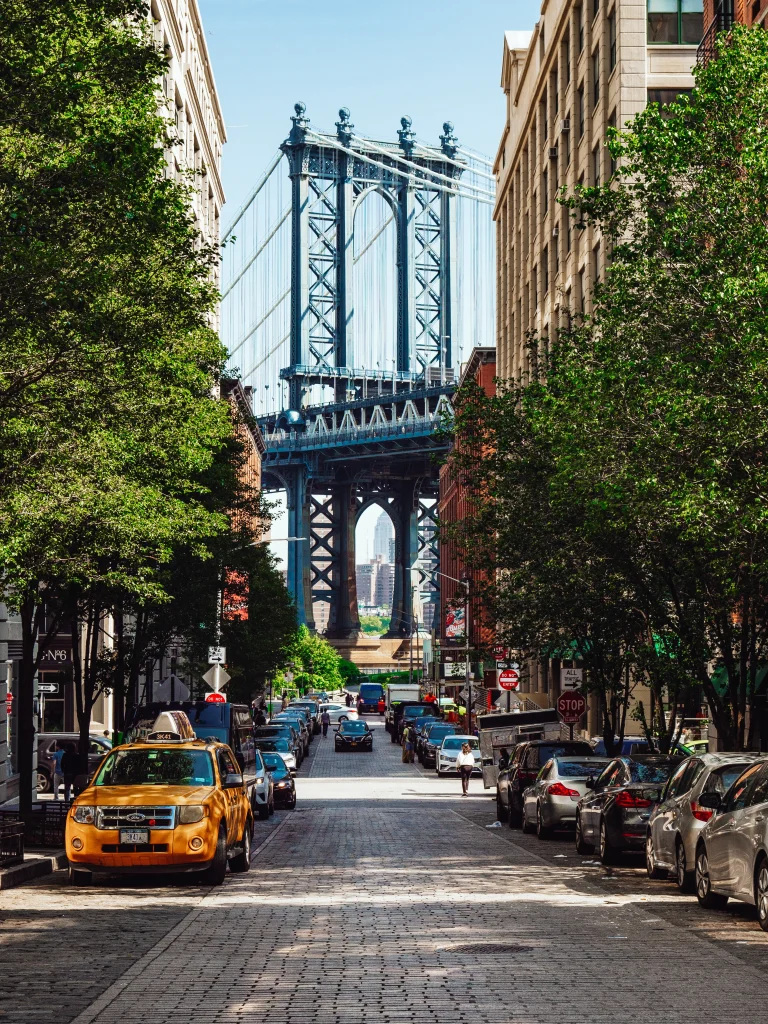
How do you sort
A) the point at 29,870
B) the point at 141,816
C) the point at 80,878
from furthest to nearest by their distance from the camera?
1. the point at 29,870
2. the point at 80,878
3. the point at 141,816

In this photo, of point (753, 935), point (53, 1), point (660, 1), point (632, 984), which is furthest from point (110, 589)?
point (660, 1)

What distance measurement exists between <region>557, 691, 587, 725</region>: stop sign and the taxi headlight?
19270 mm

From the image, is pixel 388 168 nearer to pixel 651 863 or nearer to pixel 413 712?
pixel 413 712

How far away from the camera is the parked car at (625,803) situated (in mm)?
20703

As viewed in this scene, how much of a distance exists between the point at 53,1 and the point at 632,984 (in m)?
10.7

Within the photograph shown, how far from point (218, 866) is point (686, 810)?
5.40 metres

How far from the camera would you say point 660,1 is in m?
51.1

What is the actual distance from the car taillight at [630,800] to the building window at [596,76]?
126 ft

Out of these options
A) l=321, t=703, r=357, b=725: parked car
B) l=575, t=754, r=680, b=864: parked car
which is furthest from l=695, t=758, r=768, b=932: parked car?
l=321, t=703, r=357, b=725: parked car

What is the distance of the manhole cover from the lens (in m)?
12.2

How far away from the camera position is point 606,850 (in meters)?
20.9

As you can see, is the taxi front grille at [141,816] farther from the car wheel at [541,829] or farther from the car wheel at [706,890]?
the car wheel at [541,829]

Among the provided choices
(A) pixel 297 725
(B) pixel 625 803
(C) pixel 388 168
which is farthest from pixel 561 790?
(C) pixel 388 168

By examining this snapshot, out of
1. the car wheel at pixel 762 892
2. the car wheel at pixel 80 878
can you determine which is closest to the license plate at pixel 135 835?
the car wheel at pixel 80 878
